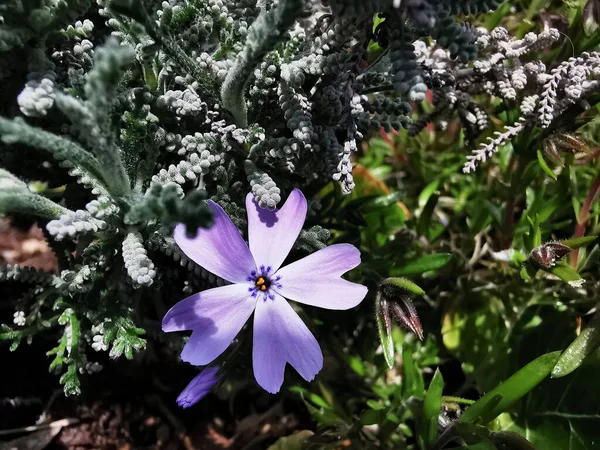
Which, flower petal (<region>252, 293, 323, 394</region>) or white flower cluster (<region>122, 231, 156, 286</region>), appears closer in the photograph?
white flower cluster (<region>122, 231, 156, 286</region>)

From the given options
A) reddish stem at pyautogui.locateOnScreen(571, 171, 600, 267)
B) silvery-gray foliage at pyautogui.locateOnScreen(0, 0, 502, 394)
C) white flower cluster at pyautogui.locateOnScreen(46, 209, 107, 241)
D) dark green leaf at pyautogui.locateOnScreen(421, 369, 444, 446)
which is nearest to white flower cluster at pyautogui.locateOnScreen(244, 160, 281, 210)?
silvery-gray foliage at pyautogui.locateOnScreen(0, 0, 502, 394)

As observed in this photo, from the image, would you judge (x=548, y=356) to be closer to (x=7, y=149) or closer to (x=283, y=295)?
(x=283, y=295)

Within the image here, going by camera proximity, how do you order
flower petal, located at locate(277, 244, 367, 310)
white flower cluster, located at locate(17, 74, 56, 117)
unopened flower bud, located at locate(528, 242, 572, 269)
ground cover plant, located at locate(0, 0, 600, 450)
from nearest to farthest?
1. white flower cluster, located at locate(17, 74, 56, 117)
2. ground cover plant, located at locate(0, 0, 600, 450)
3. flower petal, located at locate(277, 244, 367, 310)
4. unopened flower bud, located at locate(528, 242, 572, 269)

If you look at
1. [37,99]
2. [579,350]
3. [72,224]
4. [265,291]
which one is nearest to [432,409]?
[579,350]

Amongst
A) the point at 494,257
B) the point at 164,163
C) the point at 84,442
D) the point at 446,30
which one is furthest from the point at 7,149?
the point at 494,257

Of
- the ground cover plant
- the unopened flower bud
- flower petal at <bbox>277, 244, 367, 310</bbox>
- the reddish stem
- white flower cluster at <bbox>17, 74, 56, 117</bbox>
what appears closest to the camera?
white flower cluster at <bbox>17, 74, 56, 117</bbox>

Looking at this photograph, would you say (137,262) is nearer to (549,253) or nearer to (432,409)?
(432,409)

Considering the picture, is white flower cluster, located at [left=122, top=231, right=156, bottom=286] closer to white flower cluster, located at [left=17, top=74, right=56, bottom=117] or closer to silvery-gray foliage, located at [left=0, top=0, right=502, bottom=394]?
silvery-gray foliage, located at [left=0, top=0, right=502, bottom=394]
